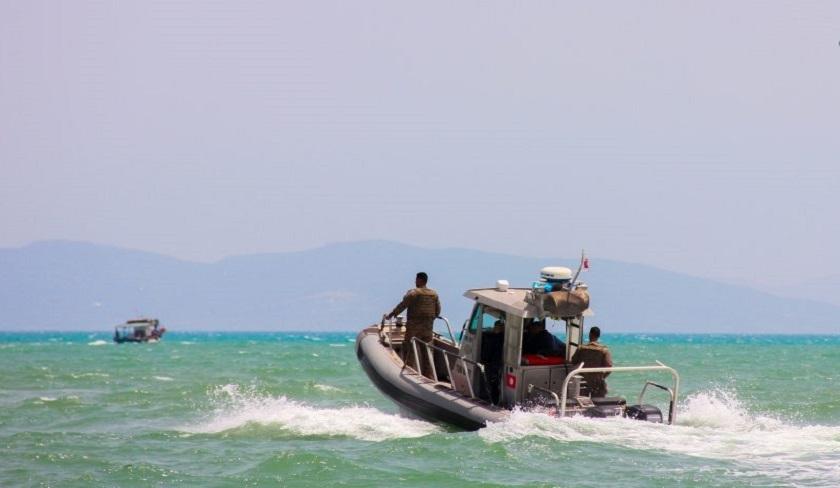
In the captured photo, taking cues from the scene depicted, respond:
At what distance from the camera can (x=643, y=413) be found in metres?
15.5

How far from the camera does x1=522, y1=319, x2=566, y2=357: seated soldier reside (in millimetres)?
16094

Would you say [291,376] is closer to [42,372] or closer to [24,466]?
[42,372]

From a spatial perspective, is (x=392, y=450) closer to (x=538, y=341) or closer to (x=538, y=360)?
(x=538, y=360)

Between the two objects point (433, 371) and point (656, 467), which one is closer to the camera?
point (656, 467)

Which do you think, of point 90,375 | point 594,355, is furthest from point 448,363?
point 90,375

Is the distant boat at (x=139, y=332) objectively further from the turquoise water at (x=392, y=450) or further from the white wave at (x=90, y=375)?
the turquoise water at (x=392, y=450)

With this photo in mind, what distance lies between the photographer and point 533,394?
15828 mm

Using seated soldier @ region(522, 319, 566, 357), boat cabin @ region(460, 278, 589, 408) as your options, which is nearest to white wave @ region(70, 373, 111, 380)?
boat cabin @ region(460, 278, 589, 408)

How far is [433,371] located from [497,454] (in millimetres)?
3040

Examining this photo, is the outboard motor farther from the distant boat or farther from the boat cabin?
→ the distant boat

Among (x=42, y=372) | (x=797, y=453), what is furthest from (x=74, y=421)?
(x=42, y=372)

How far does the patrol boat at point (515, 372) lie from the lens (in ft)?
51.1

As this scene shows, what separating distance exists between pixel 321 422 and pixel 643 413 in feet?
17.1

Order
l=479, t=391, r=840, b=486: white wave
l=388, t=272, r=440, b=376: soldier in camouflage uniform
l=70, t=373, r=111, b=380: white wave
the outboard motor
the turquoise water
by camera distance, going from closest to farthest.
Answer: the turquoise water < l=479, t=391, r=840, b=486: white wave < the outboard motor < l=388, t=272, r=440, b=376: soldier in camouflage uniform < l=70, t=373, r=111, b=380: white wave
